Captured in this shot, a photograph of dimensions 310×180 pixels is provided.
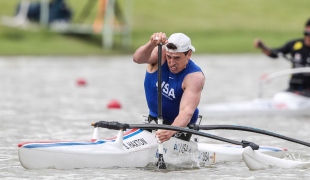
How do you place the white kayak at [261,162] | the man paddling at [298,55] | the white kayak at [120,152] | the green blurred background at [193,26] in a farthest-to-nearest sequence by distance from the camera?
the green blurred background at [193,26] → the man paddling at [298,55] → the white kayak at [261,162] → the white kayak at [120,152]

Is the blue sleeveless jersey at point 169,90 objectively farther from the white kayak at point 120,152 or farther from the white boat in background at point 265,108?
the white boat in background at point 265,108

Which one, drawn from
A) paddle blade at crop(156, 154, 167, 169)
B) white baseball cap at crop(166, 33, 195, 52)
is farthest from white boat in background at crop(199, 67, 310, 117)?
white baseball cap at crop(166, 33, 195, 52)

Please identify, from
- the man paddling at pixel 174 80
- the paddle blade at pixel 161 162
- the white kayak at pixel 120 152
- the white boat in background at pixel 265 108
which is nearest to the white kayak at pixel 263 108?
the white boat in background at pixel 265 108

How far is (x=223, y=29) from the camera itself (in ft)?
117

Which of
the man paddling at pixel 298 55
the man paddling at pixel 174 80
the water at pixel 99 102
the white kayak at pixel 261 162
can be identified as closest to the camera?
the man paddling at pixel 174 80

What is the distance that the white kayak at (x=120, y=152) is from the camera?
9.34 metres

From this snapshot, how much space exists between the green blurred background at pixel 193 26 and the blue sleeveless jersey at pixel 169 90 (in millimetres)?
18158

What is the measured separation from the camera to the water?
9.91 meters

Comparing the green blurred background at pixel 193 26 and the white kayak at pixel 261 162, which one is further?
the green blurred background at pixel 193 26

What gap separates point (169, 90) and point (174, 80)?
139mm

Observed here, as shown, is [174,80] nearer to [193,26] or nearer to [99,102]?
[99,102]

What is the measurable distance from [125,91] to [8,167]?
10.7 metres

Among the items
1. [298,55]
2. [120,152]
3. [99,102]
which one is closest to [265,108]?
[298,55]

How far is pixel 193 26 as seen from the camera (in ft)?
116
